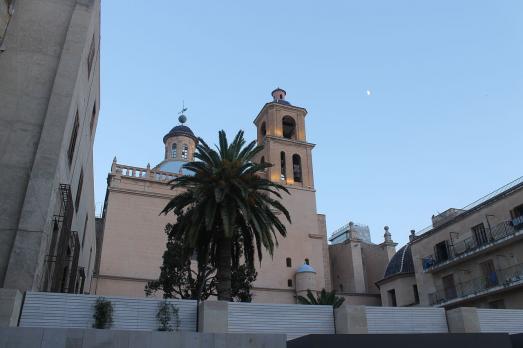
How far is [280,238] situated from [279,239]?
0.30 m

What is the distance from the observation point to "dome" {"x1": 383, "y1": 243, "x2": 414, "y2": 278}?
40.5m

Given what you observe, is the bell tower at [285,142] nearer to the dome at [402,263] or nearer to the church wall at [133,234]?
the dome at [402,263]

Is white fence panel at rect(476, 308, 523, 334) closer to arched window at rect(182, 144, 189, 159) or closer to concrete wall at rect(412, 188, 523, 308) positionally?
concrete wall at rect(412, 188, 523, 308)

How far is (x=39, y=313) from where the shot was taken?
47.9 ft

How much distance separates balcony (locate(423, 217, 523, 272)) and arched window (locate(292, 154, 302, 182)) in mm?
14958

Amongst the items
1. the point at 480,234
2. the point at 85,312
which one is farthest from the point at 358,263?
the point at 85,312

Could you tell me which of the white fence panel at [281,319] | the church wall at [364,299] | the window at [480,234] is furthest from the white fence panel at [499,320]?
the church wall at [364,299]

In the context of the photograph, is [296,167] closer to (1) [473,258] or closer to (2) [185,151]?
(2) [185,151]

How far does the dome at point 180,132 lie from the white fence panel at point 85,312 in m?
42.9

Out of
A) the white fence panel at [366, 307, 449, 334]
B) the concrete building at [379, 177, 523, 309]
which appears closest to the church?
the concrete building at [379, 177, 523, 309]

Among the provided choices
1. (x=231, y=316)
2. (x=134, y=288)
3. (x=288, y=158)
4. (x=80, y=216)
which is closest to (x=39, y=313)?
(x=231, y=316)

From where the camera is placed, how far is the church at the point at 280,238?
37.0 m

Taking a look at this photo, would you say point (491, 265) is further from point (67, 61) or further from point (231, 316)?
point (67, 61)

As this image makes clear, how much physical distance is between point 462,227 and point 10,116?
28411 mm
